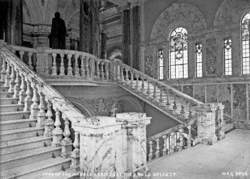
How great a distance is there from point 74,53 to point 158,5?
7.38 m

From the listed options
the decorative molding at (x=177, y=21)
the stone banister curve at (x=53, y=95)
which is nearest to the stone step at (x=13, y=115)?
the stone banister curve at (x=53, y=95)

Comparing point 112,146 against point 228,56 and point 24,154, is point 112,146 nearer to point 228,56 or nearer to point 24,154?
point 24,154

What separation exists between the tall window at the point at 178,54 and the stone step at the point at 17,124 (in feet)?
30.6

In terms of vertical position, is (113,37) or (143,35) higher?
(113,37)

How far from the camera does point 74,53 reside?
8.31m

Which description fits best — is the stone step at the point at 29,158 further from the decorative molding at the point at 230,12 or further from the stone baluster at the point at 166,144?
the decorative molding at the point at 230,12

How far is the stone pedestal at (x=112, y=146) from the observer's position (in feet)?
11.2

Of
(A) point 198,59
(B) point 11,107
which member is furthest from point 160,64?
(B) point 11,107

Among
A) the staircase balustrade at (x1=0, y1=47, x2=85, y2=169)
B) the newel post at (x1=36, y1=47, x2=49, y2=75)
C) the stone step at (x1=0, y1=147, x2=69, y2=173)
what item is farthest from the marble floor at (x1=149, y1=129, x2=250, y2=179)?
the newel post at (x1=36, y1=47, x2=49, y2=75)

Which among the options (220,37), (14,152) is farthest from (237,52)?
(14,152)

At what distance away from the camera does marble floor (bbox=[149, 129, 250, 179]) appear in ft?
14.2

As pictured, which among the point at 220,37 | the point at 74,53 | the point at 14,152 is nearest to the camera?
the point at 14,152

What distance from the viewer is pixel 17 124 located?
4766 mm

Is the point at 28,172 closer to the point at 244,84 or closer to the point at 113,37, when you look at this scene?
the point at 244,84
